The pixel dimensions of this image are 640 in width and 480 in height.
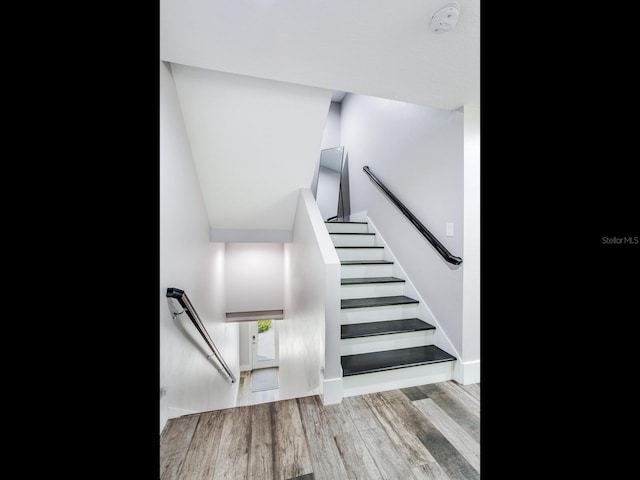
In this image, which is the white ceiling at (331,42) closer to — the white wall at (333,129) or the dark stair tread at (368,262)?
the dark stair tread at (368,262)

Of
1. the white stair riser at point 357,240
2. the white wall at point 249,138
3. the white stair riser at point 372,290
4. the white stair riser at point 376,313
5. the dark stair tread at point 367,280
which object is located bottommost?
the white stair riser at point 376,313

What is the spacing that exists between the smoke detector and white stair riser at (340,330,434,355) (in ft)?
6.59

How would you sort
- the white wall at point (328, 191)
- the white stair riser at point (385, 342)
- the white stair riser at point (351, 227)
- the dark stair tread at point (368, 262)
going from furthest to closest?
the white wall at point (328, 191)
the white stair riser at point (351, 227)
the dark stair tread at point (368, 262)
the white stair riser at point (385, 342)

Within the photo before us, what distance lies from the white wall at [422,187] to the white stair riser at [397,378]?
0.23 meters

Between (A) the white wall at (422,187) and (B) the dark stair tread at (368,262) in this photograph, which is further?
(B) the dark stair tread at (368,262)

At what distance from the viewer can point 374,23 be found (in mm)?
1286

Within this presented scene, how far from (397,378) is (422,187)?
5.40 ft

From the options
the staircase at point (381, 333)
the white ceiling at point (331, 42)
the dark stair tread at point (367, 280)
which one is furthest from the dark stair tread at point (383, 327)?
the white ceiling at point (331, 42)

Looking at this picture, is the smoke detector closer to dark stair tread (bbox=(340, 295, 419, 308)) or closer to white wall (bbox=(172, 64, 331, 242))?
white wall (bbox=(172, 64, 331, 242))

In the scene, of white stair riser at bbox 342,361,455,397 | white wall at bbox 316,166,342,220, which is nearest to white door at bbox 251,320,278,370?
white wall at bbox 316,166,342,220

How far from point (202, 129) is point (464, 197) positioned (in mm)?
2077

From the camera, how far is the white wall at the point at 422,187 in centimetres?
216
